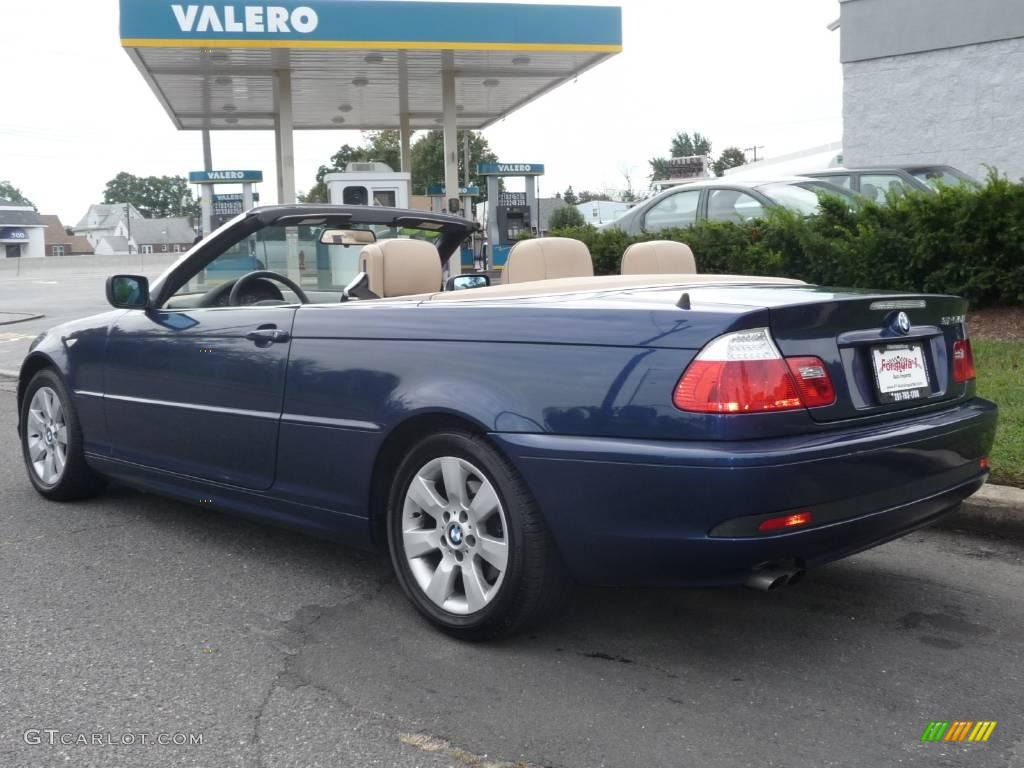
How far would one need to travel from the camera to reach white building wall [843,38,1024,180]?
16969 millimetres

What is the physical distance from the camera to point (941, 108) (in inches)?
695

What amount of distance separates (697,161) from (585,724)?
78.7 m

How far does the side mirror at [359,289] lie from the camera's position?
15.3ft

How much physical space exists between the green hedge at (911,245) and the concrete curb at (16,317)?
43.5 ft

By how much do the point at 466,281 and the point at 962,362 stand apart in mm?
2201

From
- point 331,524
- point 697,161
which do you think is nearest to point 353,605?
point 331,524

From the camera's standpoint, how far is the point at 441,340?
3.62 m

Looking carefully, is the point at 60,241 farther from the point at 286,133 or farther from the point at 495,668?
the point at 495,668

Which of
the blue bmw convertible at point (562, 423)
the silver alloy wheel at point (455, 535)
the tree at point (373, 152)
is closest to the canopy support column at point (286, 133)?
the blue bmw convertible at point (562, 423)

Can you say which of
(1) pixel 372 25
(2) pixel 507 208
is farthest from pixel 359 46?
(2) pixel 507 208

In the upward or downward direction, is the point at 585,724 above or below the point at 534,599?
below

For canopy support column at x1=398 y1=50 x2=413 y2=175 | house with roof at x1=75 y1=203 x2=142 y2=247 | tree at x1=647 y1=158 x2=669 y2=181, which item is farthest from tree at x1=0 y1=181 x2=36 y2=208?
canopy support column at x1=398 y1=50 x2=413 y2=175

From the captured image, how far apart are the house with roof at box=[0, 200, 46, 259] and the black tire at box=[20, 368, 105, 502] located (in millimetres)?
100403

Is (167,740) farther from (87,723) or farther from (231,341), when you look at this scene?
(231,341)
